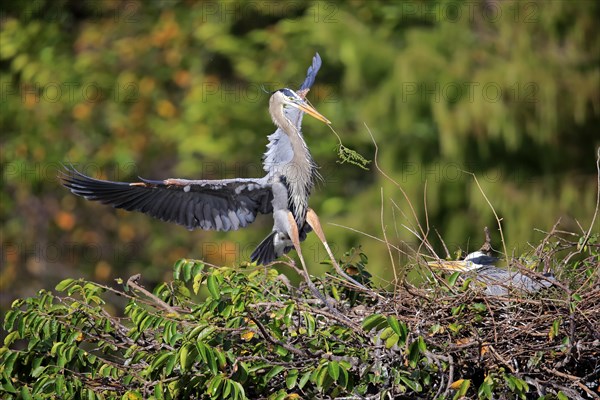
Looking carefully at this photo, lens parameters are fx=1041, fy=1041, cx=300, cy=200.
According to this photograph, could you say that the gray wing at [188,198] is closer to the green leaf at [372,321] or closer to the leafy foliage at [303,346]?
the leafy foliage at [303,346]

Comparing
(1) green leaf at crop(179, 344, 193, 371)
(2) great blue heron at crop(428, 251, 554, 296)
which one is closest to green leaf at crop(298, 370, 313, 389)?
(1) green leaf at crop(179, 344, 193, 371)

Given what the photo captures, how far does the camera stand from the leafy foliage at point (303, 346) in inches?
135

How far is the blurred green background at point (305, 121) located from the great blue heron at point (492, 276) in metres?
3.30

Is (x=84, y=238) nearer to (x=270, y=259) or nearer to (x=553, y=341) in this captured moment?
(x=270, y=259)

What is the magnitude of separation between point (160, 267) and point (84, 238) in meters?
0.95

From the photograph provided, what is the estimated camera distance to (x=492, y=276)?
14.2 ft

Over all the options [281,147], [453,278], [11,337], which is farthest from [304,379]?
[281,147]

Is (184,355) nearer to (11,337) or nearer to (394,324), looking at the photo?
(394,324)

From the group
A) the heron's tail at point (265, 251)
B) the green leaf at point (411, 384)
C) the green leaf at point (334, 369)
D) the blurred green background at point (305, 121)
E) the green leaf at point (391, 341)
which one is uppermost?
the green leaf at point (391, 341)

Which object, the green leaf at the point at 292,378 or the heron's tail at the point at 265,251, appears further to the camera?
the heron's tail at the point at 265,251

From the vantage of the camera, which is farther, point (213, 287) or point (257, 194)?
point (257, 194)

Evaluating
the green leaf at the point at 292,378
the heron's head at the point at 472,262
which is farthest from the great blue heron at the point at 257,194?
the green leaf at the point at 292,378

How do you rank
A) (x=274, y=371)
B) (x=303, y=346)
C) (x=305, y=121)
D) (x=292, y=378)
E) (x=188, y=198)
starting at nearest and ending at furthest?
(x=292, y=378), (x=274, y=371), (x=303, y=346), (x=188, y=198), (x=305, y=121)

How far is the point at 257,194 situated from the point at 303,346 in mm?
1079
